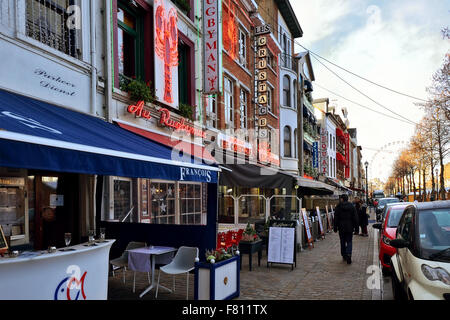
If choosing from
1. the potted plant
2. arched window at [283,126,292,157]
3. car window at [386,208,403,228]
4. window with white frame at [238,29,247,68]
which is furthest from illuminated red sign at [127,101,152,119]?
arched window at [283,126,292,157]

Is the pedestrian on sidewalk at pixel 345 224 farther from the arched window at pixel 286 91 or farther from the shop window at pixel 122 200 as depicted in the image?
the arched window at pixel 286 91

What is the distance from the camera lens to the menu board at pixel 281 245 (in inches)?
361

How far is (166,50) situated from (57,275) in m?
8.25

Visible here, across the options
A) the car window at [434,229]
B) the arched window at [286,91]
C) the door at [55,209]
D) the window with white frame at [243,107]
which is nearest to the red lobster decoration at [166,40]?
the door at [55,209]

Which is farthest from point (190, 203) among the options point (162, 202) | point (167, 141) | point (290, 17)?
point (290, 17)

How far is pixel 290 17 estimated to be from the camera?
2628 cm

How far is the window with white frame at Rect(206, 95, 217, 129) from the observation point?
46.3 ft

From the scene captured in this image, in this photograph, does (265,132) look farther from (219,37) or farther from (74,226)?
(74,226)

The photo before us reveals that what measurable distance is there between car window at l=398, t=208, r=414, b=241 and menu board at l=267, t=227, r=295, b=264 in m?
3.51

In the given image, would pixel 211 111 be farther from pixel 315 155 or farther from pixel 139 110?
pixel 315 155

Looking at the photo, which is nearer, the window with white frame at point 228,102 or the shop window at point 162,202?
the shop window at point 162,202

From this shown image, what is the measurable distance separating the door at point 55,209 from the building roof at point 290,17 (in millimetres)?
20446

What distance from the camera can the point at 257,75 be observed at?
1920 cm

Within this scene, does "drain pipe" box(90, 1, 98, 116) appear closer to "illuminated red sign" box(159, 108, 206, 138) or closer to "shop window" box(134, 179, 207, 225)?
"illuminated red sign" box(159, 108, 206, 138)
